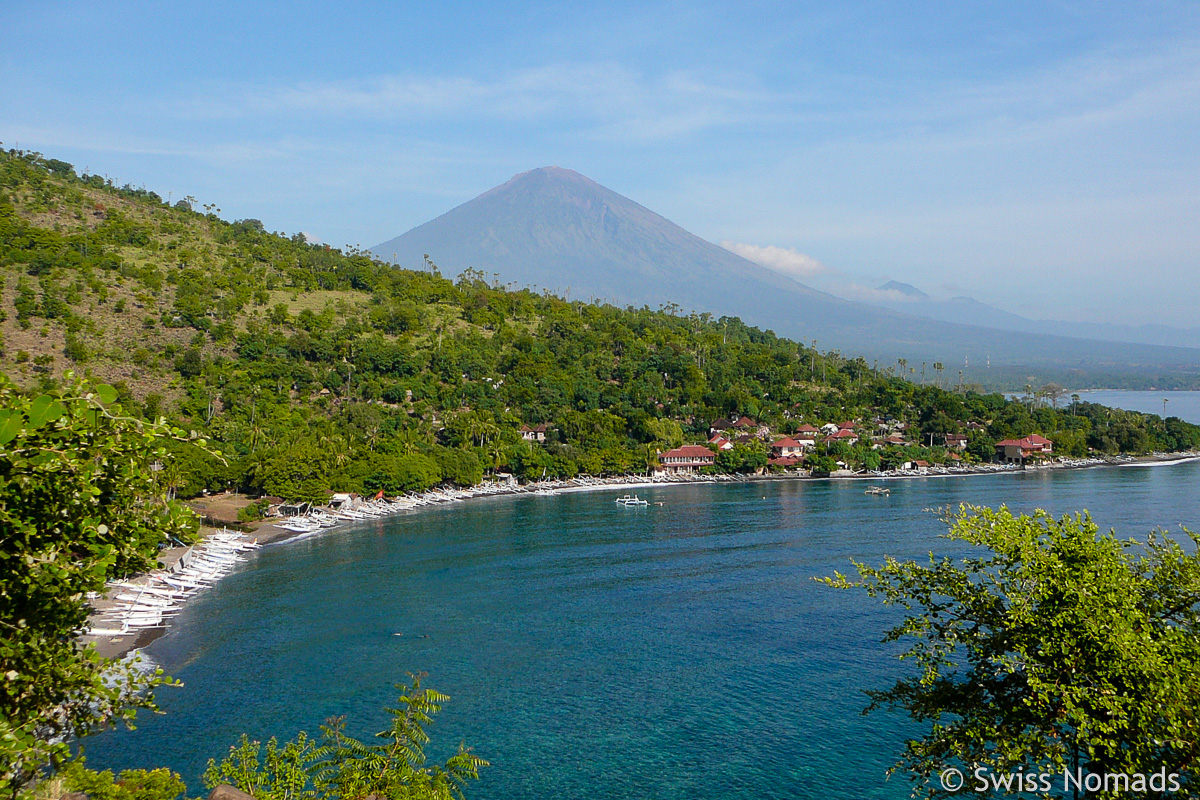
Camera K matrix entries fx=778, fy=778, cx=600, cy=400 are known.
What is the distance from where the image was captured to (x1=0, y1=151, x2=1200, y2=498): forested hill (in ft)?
161

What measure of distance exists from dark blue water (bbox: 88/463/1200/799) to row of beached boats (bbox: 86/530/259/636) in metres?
0.88

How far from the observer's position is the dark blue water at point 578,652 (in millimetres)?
14703

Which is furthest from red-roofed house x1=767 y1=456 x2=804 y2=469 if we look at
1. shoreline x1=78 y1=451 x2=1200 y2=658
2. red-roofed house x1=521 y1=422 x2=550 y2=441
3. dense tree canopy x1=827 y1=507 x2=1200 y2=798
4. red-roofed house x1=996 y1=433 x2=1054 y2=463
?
dense tree canopy x1=827 y1=507 x2=1200 y2=798

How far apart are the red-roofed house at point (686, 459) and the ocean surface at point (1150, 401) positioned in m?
88.4

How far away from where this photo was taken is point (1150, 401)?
16600 centimetres

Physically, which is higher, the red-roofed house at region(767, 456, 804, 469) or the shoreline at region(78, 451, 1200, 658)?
the red-roofed house at region(767, 456, 804, 469)

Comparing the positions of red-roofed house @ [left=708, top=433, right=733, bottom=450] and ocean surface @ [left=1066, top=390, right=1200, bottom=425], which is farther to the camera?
ocean surface @ [left=1066, top=390, right=1200, bottom=425]

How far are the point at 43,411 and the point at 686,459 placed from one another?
56.2 meters

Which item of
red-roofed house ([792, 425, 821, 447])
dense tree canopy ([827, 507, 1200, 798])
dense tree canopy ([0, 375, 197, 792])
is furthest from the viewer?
red-roofed house ([792, 425, 821, 447])

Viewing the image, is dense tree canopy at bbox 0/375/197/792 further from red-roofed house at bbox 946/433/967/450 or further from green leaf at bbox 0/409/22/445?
red-roofed house at bbox 946/433/967/450

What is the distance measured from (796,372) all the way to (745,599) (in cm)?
5559

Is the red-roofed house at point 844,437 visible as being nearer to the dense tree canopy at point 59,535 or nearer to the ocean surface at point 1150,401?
the dense tree canopy at point 59,535

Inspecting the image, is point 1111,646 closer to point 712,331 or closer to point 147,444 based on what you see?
point 147,444

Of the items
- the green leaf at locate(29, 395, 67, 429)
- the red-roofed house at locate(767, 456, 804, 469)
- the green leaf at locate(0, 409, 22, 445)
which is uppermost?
the green leaf at locate(29, 395, 67, 429)
